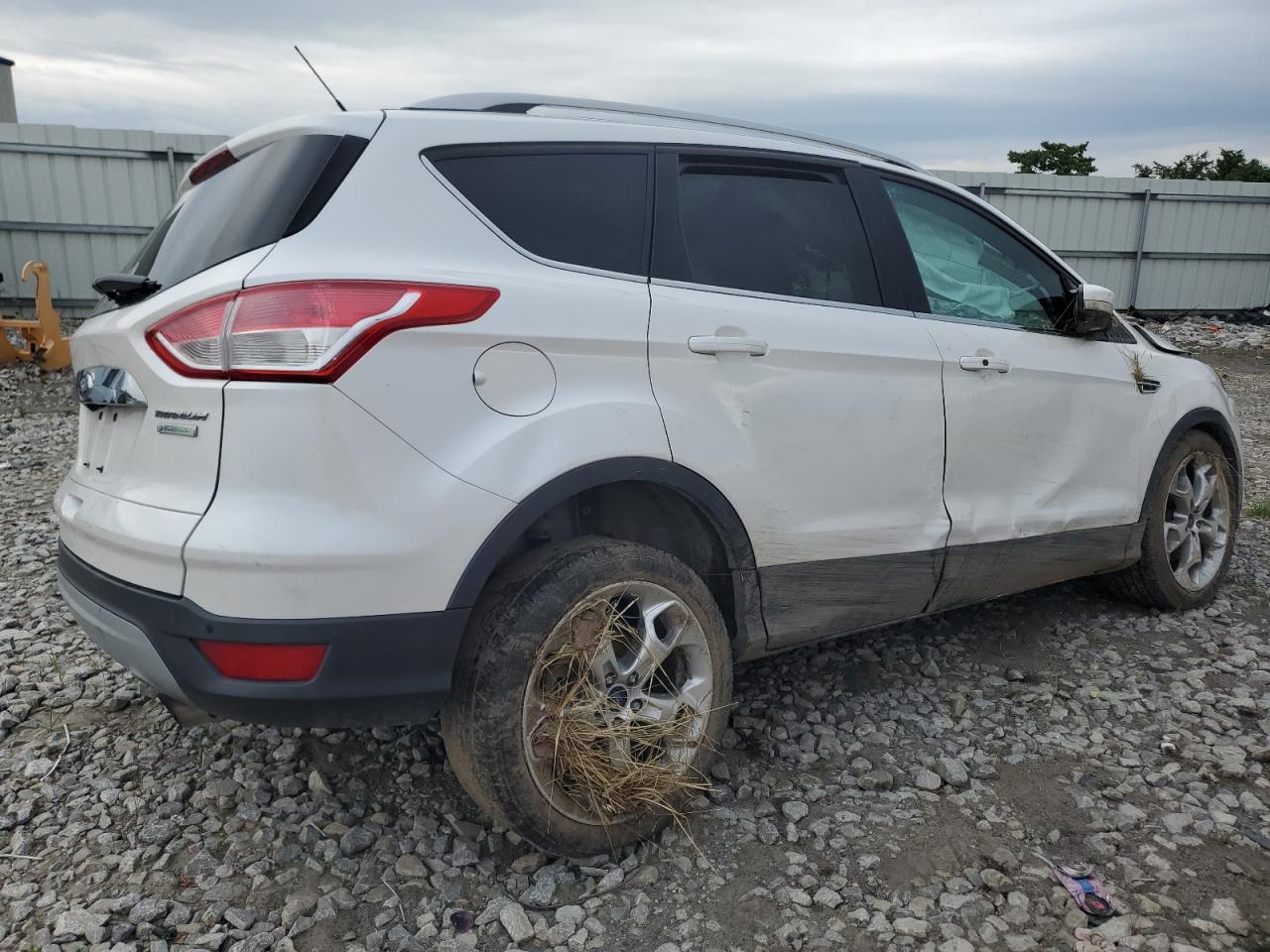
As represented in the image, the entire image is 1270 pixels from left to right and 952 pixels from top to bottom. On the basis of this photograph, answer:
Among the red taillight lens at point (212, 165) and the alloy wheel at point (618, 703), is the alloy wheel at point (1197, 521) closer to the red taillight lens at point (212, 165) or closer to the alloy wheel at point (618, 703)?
the alloy wheel at point (618, 703)

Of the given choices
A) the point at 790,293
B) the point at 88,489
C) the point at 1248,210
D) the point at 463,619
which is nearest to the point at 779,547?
the point at 790,293

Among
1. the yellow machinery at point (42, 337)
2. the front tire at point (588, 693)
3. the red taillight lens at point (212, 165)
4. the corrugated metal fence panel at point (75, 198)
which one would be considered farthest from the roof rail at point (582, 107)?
the corrugated metal fence panel at point (75, 198)

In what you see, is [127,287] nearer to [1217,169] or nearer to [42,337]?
[42,337]

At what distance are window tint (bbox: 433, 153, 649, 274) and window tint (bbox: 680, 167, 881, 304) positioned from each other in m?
0.18

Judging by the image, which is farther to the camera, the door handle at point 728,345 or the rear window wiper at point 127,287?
the door handle at point 728,345

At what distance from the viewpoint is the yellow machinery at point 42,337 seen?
10242 mm

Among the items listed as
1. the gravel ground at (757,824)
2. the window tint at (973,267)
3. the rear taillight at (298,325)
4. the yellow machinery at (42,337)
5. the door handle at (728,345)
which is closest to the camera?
the rear taillight at (298,325)

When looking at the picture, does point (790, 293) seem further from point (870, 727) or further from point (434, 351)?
point (870, 727)

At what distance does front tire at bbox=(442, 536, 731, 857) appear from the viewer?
→ 221cm

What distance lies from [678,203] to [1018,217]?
16276 mm

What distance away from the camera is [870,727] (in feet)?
10.4

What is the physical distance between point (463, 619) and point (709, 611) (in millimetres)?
716

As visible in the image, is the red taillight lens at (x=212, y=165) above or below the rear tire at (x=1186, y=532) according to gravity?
above

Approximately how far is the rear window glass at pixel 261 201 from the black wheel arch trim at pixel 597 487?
2.64 feet
